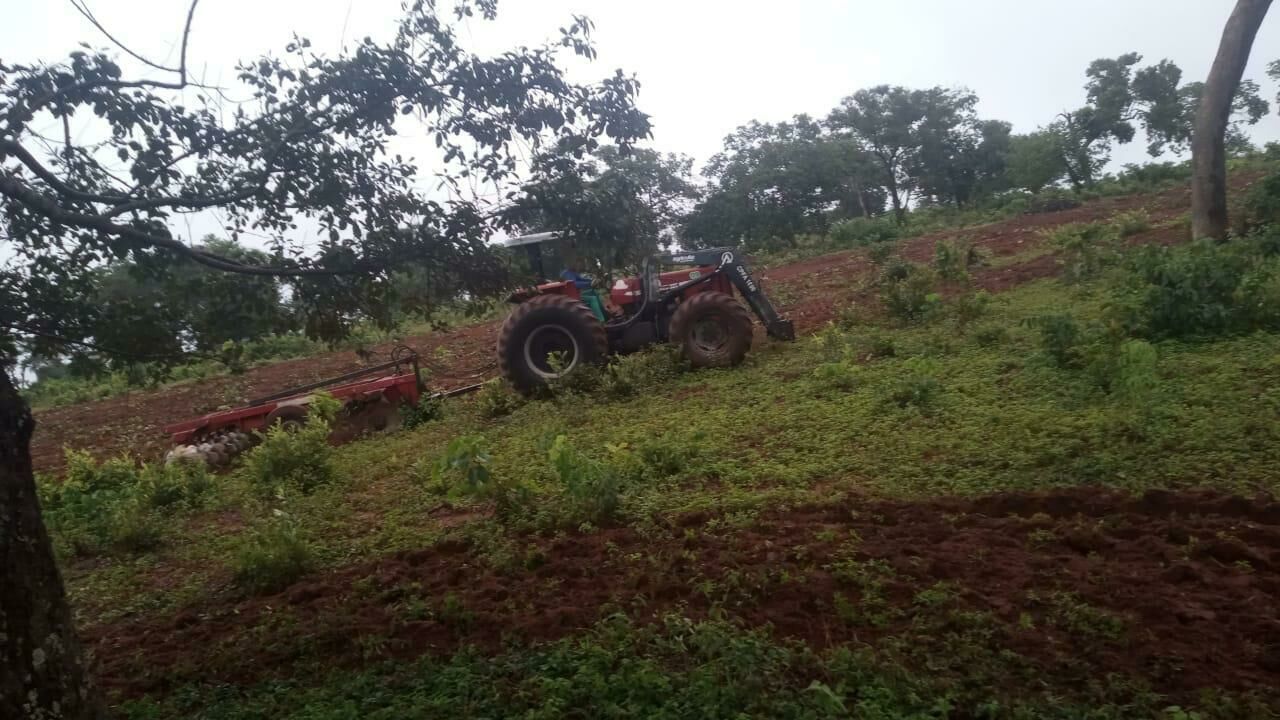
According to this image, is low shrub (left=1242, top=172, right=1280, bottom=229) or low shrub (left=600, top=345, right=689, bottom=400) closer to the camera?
low shrub (left=600, top=345, right=689, bottom=400)

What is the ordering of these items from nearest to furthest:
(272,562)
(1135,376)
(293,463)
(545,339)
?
(272,562), (1135,376), (293,463), (545,339)

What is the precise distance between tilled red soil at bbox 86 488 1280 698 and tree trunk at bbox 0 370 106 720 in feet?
3.13

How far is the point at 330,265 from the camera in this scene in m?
4.39

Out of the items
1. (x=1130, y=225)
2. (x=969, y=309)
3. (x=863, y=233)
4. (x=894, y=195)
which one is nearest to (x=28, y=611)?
(x=969, y=309)

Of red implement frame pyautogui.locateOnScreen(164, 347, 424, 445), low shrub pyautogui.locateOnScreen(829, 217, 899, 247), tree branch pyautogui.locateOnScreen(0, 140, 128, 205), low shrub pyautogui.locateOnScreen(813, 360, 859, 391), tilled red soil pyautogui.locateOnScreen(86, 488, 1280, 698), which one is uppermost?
tree branch pyautogui.locateOnScreen(0, 140, 128, 205)

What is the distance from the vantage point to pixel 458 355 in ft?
53.2

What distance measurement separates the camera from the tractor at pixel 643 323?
9.97 meters

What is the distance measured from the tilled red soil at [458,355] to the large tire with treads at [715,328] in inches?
96.3

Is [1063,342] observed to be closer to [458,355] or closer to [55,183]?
[55,183]

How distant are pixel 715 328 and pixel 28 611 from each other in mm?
7862

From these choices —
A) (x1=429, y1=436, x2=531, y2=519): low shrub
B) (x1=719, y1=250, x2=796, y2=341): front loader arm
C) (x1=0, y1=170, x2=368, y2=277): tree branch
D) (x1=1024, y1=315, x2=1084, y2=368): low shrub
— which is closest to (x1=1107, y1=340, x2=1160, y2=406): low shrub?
→ (x1=1024, y1=315, x2=1084, y2=368): low shrub

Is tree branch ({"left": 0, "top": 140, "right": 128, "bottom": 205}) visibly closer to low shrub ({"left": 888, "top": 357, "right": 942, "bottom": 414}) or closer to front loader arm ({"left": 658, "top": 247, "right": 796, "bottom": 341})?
low shrub ({"left": 888, "top": 357, "right": 942, "bottom": 414})

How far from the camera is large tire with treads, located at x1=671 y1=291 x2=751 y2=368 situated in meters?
9.94

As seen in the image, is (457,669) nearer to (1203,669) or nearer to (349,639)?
(349,639)
